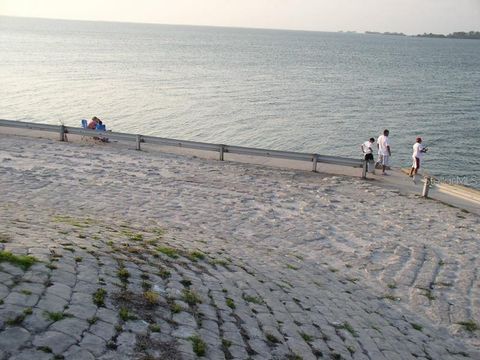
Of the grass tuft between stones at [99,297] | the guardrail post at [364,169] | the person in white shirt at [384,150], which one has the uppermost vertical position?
the person in white shirt at [384,150]

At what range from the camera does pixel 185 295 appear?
23.5 ft

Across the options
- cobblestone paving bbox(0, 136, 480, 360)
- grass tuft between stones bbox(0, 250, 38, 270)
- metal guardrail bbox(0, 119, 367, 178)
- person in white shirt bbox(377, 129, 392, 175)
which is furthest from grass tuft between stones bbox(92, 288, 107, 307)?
person in white shirt bbox(377, 129, 392, 175)

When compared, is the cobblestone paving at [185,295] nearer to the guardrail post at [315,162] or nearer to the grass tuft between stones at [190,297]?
the grass tuft between stones at [190,297]

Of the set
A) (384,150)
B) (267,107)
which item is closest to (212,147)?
(384,150)

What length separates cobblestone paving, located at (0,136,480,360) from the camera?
564 centimetres

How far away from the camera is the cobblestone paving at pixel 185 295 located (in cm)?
564

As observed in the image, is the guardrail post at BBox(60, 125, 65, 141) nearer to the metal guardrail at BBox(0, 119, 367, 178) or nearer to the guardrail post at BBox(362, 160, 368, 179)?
the metal guardrail at BBox(0, 119, 367, 178)

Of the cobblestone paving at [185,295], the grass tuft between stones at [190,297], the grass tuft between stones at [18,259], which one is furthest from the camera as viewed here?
the grass tuft between stones at [190,297]

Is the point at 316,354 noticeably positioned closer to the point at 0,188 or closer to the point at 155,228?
the point at 155,228

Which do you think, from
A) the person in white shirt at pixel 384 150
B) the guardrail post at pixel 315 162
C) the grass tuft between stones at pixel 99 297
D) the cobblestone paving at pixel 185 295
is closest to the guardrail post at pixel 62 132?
the cobblestone paving at pixel 185 295

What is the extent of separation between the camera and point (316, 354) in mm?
6711

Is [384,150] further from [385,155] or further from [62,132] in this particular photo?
[62,132]

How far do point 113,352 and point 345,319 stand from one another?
4.19 meters

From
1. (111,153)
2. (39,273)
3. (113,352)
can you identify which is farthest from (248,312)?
(111,153)
